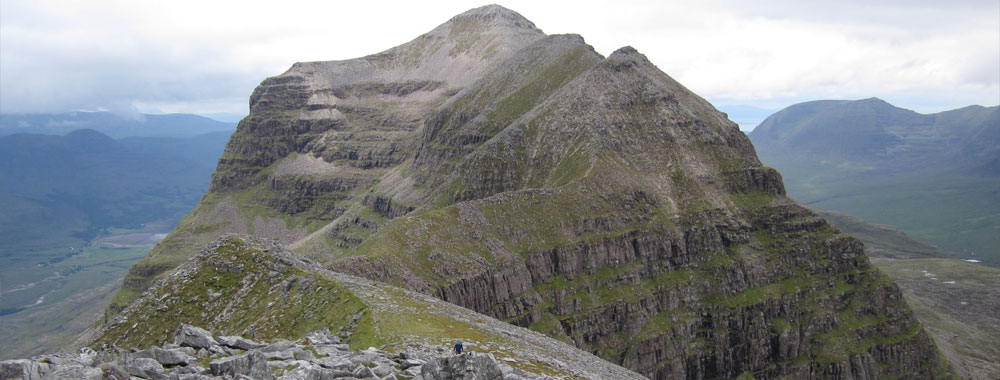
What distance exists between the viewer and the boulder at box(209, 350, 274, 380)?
2840 centimetres

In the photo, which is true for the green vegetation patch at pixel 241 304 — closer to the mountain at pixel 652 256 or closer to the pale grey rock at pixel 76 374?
the pale grey rock at pixel 76 374

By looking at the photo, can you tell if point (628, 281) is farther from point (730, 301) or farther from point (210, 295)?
point (210, 295)

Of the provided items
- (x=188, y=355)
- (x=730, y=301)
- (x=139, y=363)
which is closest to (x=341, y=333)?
(x=188, y=355)

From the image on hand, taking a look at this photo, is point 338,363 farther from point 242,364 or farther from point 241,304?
point 241,304

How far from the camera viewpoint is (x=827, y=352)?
5645 inches

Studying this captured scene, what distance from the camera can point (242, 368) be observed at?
28750 mm

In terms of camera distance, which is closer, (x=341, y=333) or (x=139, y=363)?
(x=139, y=363)

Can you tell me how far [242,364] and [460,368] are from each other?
10807 millimetres

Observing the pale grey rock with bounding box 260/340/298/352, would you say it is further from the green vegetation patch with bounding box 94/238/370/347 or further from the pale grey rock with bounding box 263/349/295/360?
the green vegetation patch with bounding box 94/238/370/347

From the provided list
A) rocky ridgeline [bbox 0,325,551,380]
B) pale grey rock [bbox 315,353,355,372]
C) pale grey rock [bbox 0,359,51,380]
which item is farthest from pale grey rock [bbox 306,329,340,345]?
pale grey rock [bbox 0,359,51,380]

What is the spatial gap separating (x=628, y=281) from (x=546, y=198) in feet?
89.3

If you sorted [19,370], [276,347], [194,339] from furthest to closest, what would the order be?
1. [194,339]
2. [276,347]
3. [19,370]

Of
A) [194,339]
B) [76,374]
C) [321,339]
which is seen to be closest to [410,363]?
[321,339]

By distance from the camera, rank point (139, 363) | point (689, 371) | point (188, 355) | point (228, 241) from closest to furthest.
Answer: point (139, 363) → point (188, 355) → point (228, 241) → point (689, 371)
